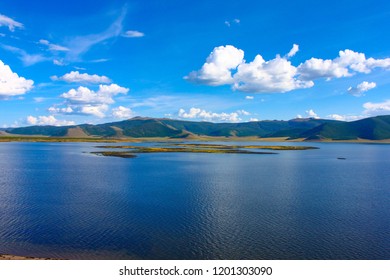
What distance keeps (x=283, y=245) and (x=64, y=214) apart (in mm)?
33959

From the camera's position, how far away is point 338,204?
187 feet

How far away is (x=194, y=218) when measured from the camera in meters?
46.8

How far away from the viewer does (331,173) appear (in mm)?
100000

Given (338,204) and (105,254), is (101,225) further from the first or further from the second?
(338,204)

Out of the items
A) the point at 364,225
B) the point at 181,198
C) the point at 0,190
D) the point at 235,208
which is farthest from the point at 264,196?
the point at 0,190

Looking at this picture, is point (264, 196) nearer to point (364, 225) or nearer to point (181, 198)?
point (181, 198)

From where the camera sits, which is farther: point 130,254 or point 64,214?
point 64,214

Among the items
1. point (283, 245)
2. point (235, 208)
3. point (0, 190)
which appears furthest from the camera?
point (0, 190)

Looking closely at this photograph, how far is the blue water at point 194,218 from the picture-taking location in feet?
115

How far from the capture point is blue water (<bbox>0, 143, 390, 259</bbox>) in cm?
3494

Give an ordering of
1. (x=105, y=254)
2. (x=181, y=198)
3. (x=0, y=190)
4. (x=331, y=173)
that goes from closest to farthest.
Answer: (x=105, y=254) → (x=181, y=198) → (x=0, y=190) → (x=331, y=173)

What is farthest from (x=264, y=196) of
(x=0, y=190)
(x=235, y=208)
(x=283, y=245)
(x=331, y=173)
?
(x=0, y=190)
